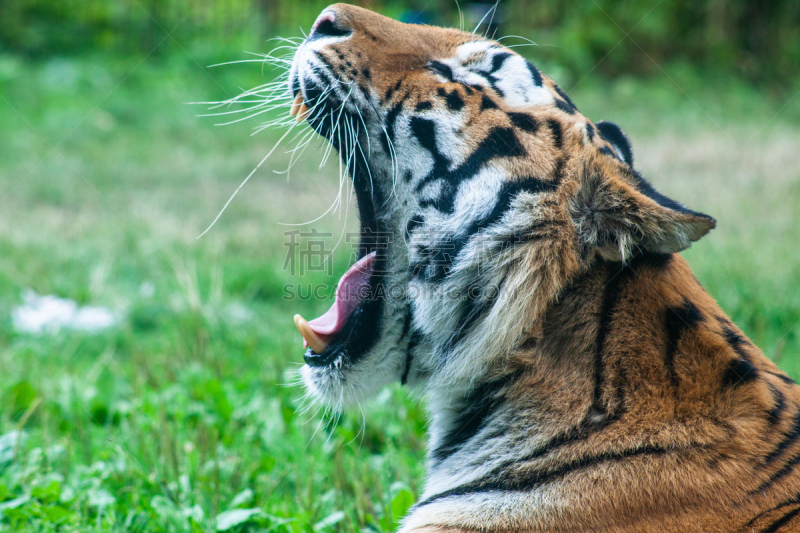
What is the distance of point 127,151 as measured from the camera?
9.42 m

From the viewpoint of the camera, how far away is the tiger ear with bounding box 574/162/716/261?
158cm

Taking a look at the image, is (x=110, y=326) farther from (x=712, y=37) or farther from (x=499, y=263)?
(x=712, y=37)

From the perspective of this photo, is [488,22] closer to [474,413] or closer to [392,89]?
[392,89]

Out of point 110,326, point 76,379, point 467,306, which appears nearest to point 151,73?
point 110,326

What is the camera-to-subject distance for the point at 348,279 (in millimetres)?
2211

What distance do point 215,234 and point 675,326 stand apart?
5.21m

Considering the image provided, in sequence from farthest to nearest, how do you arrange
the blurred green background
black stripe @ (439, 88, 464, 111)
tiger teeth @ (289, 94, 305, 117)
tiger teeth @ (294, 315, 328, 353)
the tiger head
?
1. the blurred green background
2. tiger teeth @ (289, 94, 305, 117)
3. tiger teeth @ (294, 315, 328, 353)
4. black stripe @ (439, 88, 464, 111)
5. the tiger head

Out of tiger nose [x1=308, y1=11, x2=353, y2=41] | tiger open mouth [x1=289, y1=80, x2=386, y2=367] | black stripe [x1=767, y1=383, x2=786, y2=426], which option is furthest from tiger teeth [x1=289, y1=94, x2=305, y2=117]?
black stripe [x1=767, y1=383, x2=786, y2=426]

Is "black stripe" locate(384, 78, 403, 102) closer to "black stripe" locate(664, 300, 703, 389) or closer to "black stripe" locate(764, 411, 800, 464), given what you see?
"black stripe" locate(664, 300, 703, 389)

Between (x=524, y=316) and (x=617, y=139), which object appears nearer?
(x=524, y=316)

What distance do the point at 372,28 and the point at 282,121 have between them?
45 cm

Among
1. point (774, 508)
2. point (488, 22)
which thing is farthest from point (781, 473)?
point (488, 22)

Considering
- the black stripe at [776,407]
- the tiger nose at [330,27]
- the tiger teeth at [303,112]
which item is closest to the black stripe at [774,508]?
the black stripe at [776,407]

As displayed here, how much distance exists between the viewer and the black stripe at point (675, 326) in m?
1.62
